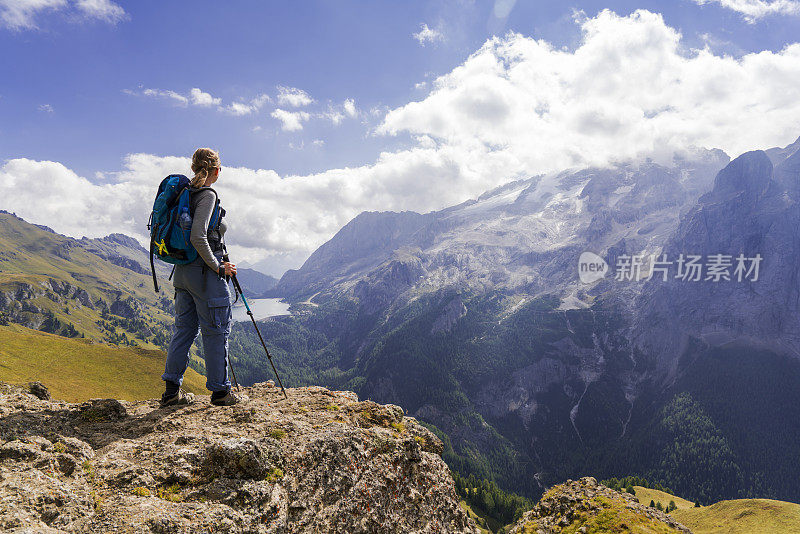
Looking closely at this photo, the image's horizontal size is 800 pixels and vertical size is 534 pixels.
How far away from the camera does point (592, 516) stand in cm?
2078

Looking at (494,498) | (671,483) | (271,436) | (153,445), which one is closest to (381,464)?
(271,436)

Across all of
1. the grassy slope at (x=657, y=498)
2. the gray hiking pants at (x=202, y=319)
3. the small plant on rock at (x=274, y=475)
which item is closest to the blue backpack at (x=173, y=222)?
the gray hiking pants at (x=202, y=319)

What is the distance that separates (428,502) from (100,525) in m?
7.27

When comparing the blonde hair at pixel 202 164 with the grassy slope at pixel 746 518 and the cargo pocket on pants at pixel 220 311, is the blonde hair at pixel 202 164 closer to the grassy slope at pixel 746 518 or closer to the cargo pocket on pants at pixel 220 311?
the cargo pocket on pants at pixel 220 311

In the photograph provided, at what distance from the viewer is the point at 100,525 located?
4578 mm

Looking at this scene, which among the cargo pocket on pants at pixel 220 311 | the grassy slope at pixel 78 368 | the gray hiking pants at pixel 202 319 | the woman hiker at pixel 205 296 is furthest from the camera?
the grassy slope at pixel 78 368

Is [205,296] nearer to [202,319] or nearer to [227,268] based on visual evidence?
[202,319]

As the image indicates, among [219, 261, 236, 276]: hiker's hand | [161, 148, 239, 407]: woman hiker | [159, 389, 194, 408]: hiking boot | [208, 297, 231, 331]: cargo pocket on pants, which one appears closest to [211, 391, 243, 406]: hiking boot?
[161, 148, 239, 407]: woman hiker

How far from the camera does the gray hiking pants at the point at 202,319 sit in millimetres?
7859

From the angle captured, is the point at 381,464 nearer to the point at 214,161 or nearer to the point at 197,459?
the point at 197,459

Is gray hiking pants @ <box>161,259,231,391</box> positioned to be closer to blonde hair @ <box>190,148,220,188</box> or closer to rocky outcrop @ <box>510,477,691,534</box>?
blonde hair @ <box>190,148,220,188</box>

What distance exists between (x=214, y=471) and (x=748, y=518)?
5444 inches

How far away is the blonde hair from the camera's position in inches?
314

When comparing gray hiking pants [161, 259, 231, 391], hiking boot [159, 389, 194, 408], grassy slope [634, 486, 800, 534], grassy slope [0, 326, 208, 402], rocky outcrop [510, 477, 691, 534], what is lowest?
grassy slope [634, 486, 800, 534]
